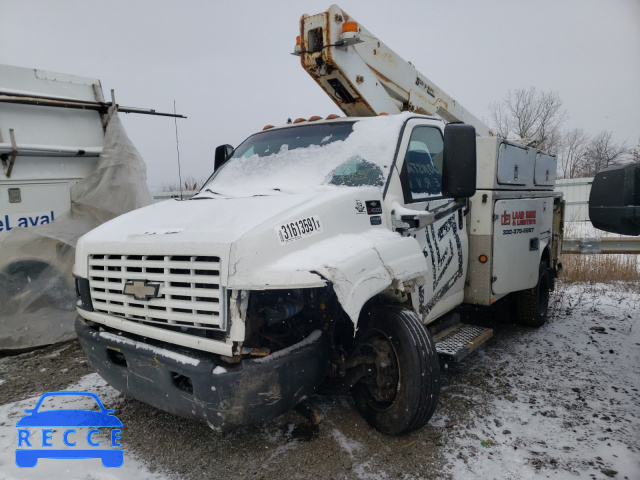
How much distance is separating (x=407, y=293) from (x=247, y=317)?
1.27 meters

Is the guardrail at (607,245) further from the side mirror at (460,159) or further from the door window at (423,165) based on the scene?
the side mirror at (460,159)

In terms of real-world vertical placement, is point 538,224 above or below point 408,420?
above

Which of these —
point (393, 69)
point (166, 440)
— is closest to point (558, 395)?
point (166, 440)

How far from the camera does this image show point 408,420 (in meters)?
2.82

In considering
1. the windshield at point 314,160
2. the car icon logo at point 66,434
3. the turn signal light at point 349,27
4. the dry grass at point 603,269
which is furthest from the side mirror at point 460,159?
the dry grass at point 603,269

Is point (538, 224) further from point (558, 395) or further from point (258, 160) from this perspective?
point (258, 160)

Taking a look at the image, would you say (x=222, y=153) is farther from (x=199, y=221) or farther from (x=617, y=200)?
(x=617, y=200)

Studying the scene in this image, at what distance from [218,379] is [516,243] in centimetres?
374

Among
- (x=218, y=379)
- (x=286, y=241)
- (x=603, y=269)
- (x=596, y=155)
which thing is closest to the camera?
(x=218, y=379)

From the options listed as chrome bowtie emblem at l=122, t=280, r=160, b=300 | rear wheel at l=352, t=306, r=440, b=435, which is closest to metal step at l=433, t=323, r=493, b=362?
rear wheel at l=352, t=306, r=440, b=435

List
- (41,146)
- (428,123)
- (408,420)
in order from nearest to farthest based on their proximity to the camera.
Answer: (408,420) < (428,123) < (41,146)

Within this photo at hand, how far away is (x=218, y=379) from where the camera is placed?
234 centimetres

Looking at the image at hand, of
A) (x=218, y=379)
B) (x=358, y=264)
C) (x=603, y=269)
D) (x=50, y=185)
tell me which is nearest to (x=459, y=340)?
(x=358, y=264)

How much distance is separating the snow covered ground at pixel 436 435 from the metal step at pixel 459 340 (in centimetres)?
38
